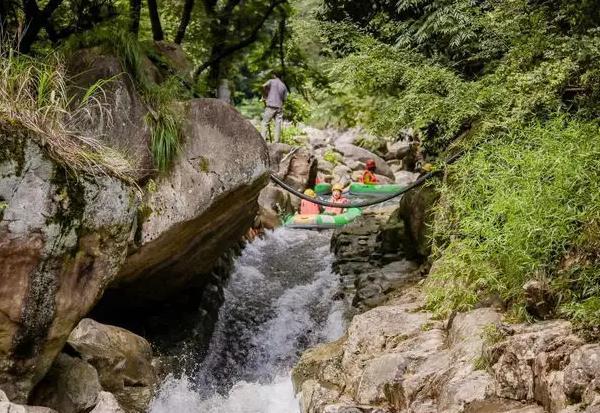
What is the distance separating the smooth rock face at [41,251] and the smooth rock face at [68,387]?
0.30 m

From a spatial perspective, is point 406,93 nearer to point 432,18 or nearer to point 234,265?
point 432,18

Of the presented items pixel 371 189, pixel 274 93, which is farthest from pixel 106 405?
pixel 371 189

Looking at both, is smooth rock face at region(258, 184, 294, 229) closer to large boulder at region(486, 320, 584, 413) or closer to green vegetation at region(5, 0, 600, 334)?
green vegetation at region(5, 0, 600, 334)

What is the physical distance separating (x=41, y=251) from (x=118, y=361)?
1.96 metres

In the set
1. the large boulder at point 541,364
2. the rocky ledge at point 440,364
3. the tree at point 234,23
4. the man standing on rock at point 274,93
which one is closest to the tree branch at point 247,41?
the tree at point 234,23

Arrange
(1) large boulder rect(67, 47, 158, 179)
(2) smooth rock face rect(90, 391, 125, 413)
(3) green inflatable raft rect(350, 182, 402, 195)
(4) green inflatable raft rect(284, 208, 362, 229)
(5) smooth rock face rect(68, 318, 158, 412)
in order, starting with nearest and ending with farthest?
(2) smooth rock face rect(90, 391, 125, 413), (5) smooth rock face rect(68, 318, 158, 412), (1) large boulder rect(67, 47, 158, 179), (4) green inflatable raft rect(284, 208, 362, 229), (3) green inflatable raft rect(350, 182, 402, 195)

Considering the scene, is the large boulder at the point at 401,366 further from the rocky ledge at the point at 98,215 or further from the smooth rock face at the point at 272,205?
the smooth rock face at the point at 272,205

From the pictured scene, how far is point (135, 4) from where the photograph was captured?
315 inches

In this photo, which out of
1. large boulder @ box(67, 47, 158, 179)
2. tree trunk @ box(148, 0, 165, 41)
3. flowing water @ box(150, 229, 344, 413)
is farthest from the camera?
tree trunk @ box(148, 0, 165, 41)

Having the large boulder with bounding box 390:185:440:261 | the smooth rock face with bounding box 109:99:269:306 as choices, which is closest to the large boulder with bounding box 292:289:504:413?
the large boulder with bounding box 390:185:440:261

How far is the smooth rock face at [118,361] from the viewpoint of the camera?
5105mm

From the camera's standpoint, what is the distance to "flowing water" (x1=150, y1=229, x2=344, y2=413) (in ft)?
18.6

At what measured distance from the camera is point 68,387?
434cm

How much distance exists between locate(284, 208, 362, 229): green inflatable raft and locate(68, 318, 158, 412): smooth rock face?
5.77 m
